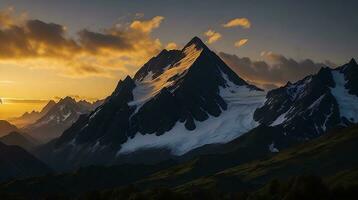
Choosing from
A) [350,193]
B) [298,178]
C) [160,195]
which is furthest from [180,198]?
[350,193]

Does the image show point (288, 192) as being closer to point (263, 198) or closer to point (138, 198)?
point (263, 198)

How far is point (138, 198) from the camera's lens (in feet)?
656

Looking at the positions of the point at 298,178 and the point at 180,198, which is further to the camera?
the point at 180,198

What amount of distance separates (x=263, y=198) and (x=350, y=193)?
2807 cm

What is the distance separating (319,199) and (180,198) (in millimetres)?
44380

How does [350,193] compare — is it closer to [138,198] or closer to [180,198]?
[180,198]

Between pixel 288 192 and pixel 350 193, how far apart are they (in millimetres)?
17156

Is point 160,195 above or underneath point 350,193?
above

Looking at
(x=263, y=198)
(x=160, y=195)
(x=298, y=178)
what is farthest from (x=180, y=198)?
(x=298, y=178)

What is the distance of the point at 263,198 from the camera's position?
19238 cm

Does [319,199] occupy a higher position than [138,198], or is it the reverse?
[138,198]

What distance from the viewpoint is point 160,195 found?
198 metres

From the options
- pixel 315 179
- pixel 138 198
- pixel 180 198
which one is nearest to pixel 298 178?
pixel 315 179

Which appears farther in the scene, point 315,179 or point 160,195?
point 160,195
